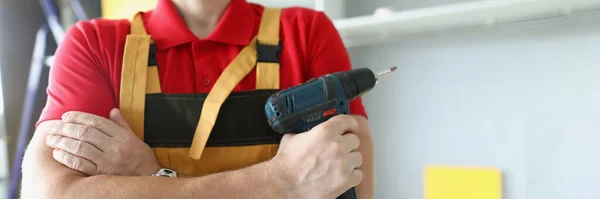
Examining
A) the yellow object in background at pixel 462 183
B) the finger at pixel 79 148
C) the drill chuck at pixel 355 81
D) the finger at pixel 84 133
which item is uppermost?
the drill chuck at pixel 355 81

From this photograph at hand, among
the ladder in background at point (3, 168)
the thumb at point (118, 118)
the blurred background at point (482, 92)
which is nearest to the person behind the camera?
the thumb at point (118, 118)

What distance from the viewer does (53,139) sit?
0.93m

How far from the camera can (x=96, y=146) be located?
0.93 m

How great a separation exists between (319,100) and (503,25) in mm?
756

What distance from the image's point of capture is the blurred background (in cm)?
129

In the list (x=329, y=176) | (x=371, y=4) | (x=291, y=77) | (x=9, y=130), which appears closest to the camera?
(x=329, y=176)

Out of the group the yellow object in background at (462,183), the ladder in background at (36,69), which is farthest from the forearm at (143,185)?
the ladder in background at (36,69)

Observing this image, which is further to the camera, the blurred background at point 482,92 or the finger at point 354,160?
the blurred background at point 482,92

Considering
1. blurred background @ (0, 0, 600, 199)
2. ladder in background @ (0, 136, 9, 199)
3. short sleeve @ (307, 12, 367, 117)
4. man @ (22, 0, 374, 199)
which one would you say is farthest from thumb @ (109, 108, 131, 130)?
ladder in background @ (0, 136, 9, 199)

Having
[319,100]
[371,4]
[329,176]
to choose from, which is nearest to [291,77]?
[319,100]

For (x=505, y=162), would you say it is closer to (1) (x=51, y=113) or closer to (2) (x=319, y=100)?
(2) (x=319, y=100)

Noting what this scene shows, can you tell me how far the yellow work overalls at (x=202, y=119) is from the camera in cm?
100

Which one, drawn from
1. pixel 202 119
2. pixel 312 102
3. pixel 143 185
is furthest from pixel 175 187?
pixel 312 102

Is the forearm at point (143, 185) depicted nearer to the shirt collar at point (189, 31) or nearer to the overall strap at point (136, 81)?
the overall strap at point (136, 81)
